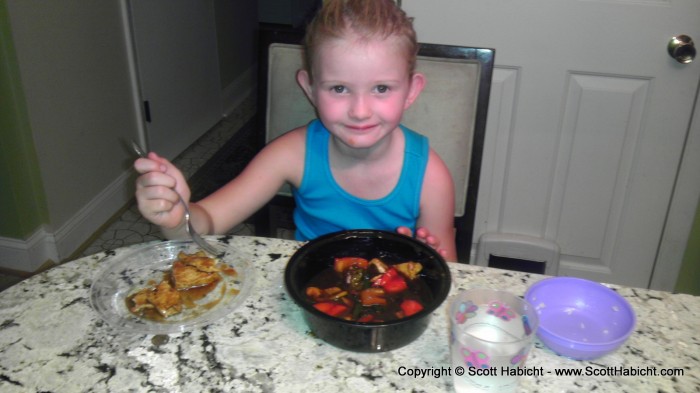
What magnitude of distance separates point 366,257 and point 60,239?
1795mm

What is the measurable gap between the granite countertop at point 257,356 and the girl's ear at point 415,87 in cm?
48

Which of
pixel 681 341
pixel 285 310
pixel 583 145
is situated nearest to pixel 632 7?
pixel 583 145

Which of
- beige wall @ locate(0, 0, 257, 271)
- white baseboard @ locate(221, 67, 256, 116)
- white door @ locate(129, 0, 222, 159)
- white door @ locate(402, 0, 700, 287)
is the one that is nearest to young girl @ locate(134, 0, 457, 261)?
white door @ locate(402, 0, 700, 287)

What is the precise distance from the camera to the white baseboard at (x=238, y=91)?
372 centimetres

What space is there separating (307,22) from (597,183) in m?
1.28

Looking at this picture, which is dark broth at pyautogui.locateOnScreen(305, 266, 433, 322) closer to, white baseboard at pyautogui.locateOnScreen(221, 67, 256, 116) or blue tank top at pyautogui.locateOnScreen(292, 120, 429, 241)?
blue tank top at pyautogui.locateOnScreen(292, 120, 429, 241)

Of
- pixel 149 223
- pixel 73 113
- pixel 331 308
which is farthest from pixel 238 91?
pixel 331 308

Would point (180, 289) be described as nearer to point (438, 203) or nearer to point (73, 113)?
point (438, 203)

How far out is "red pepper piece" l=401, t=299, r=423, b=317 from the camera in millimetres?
757

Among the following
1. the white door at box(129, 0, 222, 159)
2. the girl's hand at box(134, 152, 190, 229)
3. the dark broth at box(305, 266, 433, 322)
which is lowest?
the white door at box(129, 0, 222, 159)

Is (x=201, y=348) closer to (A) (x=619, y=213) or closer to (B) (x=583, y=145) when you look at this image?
(B) (x=583, y=145)

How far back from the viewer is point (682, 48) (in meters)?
1.74

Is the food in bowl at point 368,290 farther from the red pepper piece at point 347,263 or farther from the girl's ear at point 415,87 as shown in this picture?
the girl's ear at point 415,87

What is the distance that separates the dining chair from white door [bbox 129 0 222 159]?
5.13 ft
